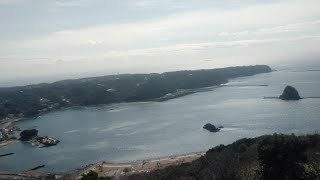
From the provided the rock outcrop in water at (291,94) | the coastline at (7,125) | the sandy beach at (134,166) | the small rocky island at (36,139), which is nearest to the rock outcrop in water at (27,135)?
the small rocky island at (36,139)

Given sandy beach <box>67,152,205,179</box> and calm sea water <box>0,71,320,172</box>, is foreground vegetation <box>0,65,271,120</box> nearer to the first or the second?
calm sea water <box>0,71,320,172</box>

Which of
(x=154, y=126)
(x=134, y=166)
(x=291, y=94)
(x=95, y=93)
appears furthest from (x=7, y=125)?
(x=291, y=94)

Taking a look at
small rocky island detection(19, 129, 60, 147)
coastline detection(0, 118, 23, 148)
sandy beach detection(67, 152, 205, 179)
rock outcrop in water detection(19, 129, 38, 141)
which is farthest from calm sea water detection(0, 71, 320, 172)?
rock outcrop in water detection(19, 129, 38, 141)

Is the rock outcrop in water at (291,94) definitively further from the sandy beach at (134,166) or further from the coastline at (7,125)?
the coastline at (7,125)

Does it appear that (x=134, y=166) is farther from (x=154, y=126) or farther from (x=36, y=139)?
(x=36, y=139)

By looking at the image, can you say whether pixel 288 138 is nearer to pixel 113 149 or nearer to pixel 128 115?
pixel 113 149

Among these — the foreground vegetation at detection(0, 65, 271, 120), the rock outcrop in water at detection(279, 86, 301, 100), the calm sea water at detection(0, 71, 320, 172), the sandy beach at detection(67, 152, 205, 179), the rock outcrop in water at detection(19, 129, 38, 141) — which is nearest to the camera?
Result: the sandy beach at detection(67, 152, 205, 179)
